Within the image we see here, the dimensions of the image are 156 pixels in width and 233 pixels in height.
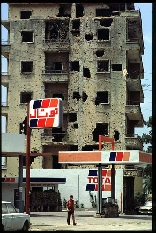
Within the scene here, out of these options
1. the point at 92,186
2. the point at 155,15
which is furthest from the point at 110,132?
the point at 155,15

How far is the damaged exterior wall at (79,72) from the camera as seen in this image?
55219mm

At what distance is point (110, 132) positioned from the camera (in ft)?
179

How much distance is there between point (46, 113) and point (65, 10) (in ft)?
121

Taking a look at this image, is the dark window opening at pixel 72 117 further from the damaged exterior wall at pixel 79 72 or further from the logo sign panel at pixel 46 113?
the logo sign panel at pixel 46 113

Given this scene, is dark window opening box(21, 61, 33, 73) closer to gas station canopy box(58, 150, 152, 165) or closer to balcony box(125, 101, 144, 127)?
balcony box(125, 101, 144, 127)

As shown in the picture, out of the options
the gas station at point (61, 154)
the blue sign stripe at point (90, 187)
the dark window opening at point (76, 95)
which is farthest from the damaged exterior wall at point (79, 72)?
the gas station at point (61, 154)

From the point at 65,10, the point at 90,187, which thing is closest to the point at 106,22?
the point at 65,10

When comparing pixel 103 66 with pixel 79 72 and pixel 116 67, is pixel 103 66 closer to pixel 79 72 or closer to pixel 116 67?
pixel 116 67

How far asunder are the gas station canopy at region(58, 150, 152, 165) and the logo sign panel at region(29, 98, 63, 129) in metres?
8.22

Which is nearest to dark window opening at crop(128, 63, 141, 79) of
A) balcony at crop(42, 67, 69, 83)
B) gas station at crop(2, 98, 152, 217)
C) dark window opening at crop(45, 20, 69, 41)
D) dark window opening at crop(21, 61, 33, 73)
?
balcony at crop(42, 67, 69, 83)

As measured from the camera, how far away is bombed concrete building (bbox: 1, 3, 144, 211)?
55.2m

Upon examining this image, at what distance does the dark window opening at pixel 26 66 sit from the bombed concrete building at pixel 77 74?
0.37 ft

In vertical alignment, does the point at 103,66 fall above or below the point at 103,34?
below

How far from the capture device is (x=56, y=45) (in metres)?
57.2
